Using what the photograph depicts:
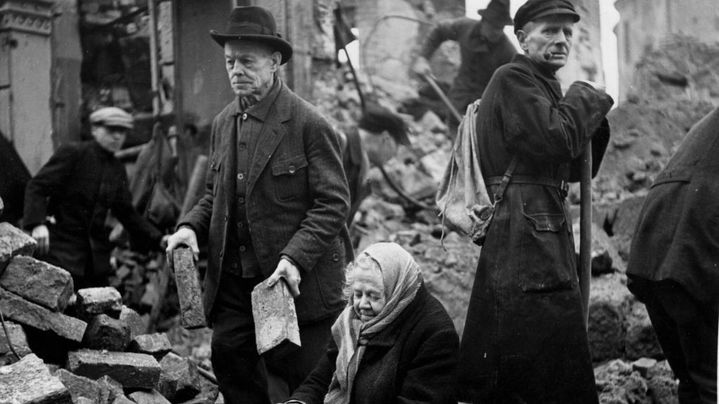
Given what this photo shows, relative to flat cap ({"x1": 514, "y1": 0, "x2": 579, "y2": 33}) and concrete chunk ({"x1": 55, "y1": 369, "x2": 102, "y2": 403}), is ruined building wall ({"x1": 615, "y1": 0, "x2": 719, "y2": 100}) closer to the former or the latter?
flat cap ({"x1": 514, "y1": 0, "x2": 579, "y2": 33})

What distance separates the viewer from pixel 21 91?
14297 mm

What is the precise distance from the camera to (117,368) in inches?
266

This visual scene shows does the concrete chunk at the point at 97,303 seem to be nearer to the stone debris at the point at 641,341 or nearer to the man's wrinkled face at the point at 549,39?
the man's wrinkled face at the point at 549,39

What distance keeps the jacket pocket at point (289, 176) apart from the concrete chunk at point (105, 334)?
4.57 feet

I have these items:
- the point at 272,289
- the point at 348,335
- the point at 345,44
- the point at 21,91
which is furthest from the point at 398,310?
the point at 21,91

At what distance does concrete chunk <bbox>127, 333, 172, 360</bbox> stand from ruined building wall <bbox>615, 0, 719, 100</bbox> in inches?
200

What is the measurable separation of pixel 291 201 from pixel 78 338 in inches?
57.9

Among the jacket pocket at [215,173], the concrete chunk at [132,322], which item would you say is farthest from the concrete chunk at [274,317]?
the concrete chunk at [132,322]

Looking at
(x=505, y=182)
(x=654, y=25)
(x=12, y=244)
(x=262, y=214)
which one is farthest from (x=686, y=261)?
(x=654, y=25)

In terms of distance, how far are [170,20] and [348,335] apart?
26.9 feet

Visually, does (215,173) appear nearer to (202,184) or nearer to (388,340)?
(388,340)

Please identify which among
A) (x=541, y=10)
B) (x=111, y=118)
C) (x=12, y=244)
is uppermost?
(x=541, y=10)

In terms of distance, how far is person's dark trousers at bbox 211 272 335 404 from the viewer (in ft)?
20.0

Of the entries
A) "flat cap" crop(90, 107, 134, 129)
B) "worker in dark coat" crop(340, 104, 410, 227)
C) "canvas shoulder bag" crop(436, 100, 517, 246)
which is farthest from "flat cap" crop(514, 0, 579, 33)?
"worker in dark coat" crop(340, 104, 410, 227)
